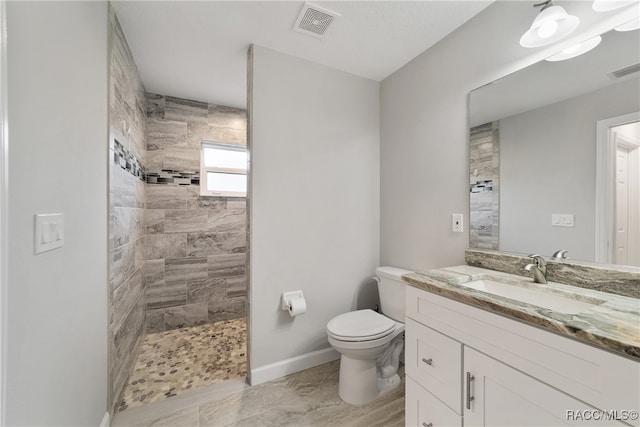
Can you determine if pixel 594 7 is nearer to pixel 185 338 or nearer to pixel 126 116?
pixel 126 116

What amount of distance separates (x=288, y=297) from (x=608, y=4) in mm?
2241

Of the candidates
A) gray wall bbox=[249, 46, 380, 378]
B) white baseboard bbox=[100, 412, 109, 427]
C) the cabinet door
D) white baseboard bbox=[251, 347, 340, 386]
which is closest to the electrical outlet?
Answer: gray wall bbox=[249, 46, 380, 378]

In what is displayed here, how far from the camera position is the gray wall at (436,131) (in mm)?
1473

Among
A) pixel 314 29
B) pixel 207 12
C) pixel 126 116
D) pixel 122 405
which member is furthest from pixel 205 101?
pixel 122 405

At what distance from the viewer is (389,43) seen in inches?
72.1

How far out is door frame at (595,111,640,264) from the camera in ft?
3.62

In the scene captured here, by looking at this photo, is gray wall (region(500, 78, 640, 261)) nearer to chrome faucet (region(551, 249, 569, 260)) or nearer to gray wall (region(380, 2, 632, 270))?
chrome faucet (region(551, 249, 569, 260))

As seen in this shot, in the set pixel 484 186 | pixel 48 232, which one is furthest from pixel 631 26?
pixel 48 232

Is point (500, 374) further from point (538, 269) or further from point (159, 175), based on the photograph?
point (159, 175)

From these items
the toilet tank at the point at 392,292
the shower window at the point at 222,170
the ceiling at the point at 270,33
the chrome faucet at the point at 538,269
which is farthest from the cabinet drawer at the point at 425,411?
the shower window at the point at 222,170

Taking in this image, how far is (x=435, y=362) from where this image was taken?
1127mm

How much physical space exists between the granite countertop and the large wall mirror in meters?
0.25

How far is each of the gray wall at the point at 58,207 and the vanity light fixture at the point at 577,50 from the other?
2.08 metres

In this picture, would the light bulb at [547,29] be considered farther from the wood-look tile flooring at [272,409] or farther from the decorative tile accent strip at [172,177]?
the decorative tile accent strip at [172,177]
